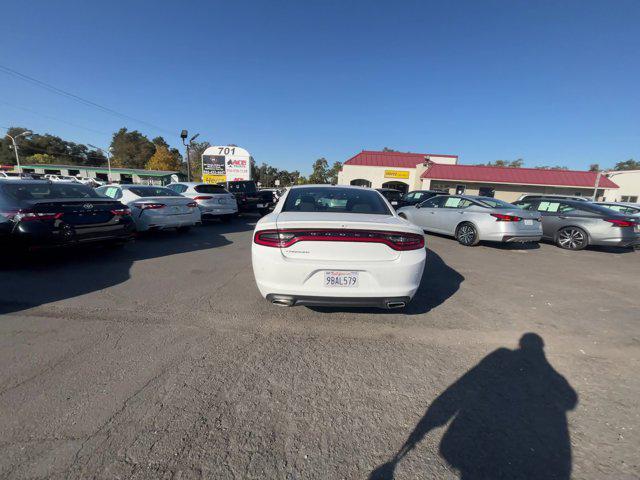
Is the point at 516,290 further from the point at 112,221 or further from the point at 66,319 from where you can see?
the point at 112,221

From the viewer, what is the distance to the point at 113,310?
346 centimetres

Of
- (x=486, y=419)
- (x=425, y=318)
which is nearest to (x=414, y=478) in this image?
(x=486, y=419)

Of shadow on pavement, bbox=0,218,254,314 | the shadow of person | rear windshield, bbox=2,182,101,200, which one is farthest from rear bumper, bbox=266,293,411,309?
rear windshield, bbox=2,182,101,200

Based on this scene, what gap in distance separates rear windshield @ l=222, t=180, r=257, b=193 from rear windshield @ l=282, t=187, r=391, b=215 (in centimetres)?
1044

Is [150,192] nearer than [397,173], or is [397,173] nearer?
[150,192]

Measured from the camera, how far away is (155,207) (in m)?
7.22

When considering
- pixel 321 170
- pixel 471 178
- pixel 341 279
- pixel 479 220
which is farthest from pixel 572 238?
pixel 321 170

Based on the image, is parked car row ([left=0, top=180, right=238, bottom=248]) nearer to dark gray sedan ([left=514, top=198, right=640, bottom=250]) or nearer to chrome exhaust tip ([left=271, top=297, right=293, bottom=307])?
chrome exhaust tip ([left=271, top=297, right=293, bottom=307])

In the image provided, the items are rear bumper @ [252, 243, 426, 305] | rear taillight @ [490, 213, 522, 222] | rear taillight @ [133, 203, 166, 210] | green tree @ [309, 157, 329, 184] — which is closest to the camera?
rear bumper @ [252, 243, 426, 305]

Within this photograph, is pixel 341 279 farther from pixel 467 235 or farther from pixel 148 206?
pixel 467 235

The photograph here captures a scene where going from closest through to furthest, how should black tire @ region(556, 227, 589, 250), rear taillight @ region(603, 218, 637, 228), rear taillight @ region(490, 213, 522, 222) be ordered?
1. rear taillight @ region(490, 213, 522, 222)
2. rear taillight @ region(603, 218, 637, 228)
3. black tire @ region(556, 227, 589, 250)

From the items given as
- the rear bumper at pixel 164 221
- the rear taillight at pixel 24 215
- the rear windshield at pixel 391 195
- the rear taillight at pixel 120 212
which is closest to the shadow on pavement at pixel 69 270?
the rear bumper at pixel 164 221

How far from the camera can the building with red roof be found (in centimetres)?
3070

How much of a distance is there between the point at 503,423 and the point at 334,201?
286cm
